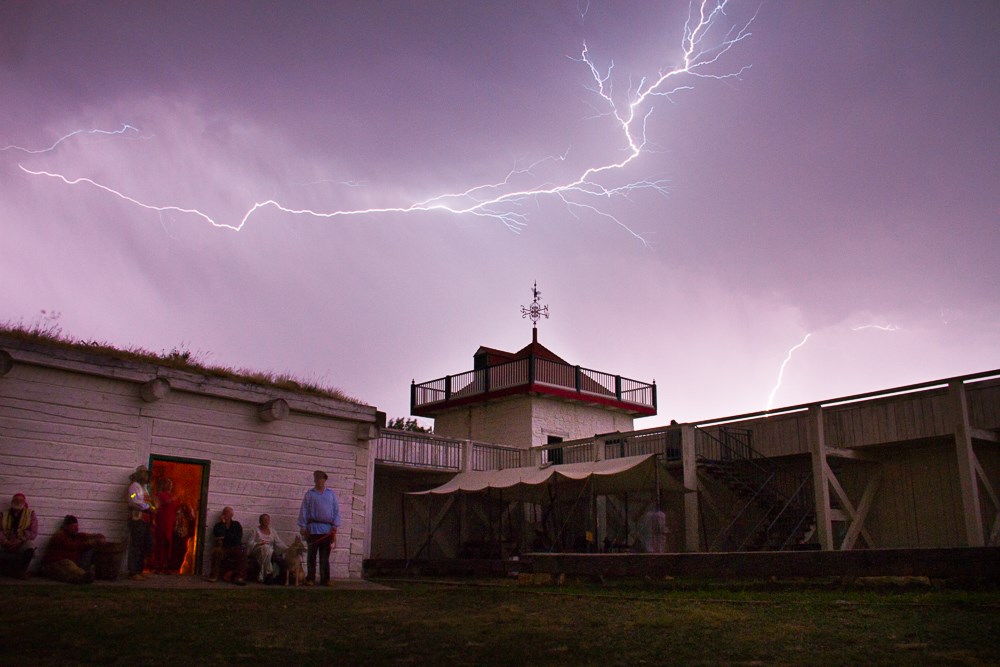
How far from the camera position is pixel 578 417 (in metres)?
30.0

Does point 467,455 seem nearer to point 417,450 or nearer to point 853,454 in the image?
point 417,450

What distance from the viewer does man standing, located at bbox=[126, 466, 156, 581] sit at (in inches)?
412

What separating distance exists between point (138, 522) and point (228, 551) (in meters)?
1.30

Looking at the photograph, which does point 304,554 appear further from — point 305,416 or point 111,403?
point 111,403

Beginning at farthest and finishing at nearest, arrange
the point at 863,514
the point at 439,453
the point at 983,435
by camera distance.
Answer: the point at 439,453
the point at 863,514
the point at 983,435

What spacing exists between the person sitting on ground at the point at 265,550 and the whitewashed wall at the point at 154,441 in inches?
27.3

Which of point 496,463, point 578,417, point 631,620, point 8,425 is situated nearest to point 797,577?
point 631,620

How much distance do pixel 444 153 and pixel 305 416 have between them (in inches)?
406

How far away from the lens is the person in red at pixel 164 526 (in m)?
12.1

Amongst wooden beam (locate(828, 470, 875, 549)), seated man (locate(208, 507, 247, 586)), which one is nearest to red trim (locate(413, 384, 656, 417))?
wooden beam (locate(828, 470, 875, 549))

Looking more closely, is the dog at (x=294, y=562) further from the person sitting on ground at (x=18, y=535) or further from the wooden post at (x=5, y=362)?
the wooden post at (x=5, y=362)

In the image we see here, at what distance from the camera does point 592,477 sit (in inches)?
721

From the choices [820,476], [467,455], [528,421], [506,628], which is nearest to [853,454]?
[820,476]

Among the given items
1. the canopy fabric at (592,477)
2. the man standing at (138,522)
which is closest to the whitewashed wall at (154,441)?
the man standing at (138,522)
